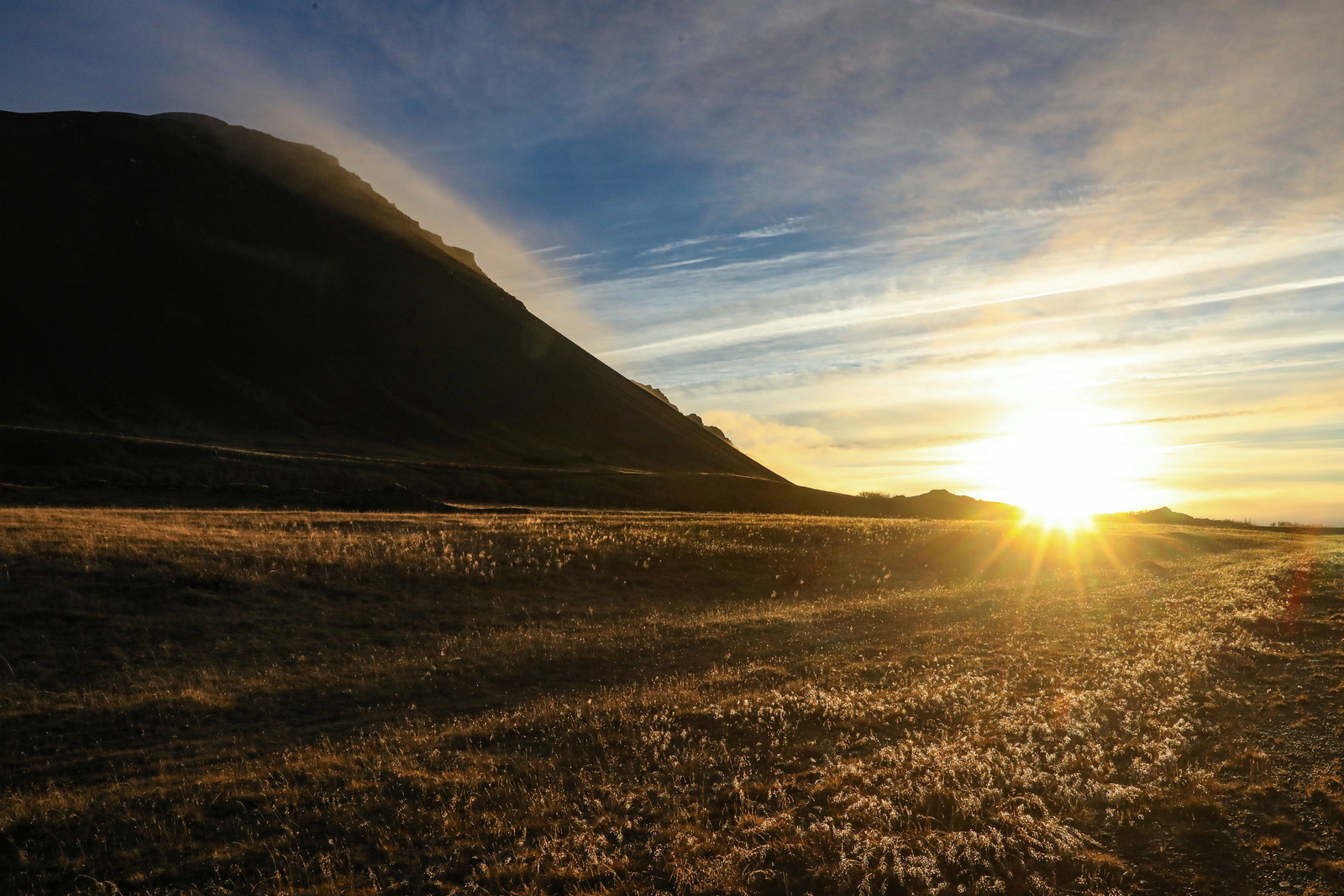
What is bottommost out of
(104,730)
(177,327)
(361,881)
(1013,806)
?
(104,730)

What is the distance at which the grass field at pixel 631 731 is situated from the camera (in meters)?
7.76

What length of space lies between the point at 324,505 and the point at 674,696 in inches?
1820

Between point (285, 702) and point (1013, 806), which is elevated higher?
point (1013, 806)

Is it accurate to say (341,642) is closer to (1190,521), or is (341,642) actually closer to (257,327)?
(1190,521)

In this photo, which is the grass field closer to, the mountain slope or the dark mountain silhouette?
the dark mountain silhouette

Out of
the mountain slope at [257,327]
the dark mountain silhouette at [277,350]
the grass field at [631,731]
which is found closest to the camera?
the grass field at [631,731]

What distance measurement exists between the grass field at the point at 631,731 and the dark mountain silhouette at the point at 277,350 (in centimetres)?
5338

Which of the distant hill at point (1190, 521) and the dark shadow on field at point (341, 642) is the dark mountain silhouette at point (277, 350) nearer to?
the distant hill at point (1190, 521)

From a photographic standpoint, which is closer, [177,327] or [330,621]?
[330,621]

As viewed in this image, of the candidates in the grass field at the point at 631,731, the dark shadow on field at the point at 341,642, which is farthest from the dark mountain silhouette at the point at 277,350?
the grass field at the point at 631,731

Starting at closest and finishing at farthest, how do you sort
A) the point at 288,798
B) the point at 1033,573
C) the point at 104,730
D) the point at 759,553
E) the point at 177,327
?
the point at 288,798 < the point at 104,730 < the point at 1033,573 < the point at 759,553 < the point at 177,327

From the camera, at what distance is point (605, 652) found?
20.4 metres

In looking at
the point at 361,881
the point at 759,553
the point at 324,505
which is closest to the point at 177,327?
the point at 324,505

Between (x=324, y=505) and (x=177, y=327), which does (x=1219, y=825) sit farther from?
(x=177, y=327)
